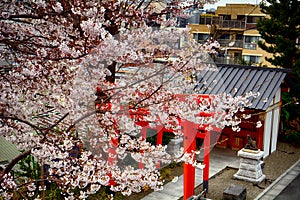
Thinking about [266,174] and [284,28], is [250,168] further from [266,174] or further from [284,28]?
[284,28]

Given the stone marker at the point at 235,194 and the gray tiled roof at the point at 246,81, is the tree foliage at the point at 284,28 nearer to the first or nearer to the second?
the gray tiled roof at the point at 246,81

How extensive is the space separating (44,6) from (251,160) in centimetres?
1011

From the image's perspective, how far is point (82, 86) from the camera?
5.78 metres

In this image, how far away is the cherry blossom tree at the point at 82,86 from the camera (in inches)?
218

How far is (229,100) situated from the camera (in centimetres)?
732

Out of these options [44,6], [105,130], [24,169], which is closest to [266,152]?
[24,169]

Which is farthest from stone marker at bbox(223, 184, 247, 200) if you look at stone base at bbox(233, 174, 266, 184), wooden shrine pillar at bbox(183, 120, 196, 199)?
stone base at bbox(233, 174, 266, 184)

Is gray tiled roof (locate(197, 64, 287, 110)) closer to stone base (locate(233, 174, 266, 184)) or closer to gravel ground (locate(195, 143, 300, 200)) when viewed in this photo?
gravel ground (locate(195, 143, 300, 200))

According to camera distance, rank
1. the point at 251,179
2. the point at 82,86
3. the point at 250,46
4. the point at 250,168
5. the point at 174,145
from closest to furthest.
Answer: the point at 82,86, the point at 251,179, the point at 250,168, the point at 174,145, the point at 250,46

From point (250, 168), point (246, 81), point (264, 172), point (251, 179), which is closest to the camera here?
point (251, 179)

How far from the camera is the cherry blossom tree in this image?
554 cm

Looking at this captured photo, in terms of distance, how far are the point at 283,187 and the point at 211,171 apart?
2610 millimetres

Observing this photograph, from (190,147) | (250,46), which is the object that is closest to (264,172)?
(190,147)

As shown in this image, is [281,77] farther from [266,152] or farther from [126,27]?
[126,27]
